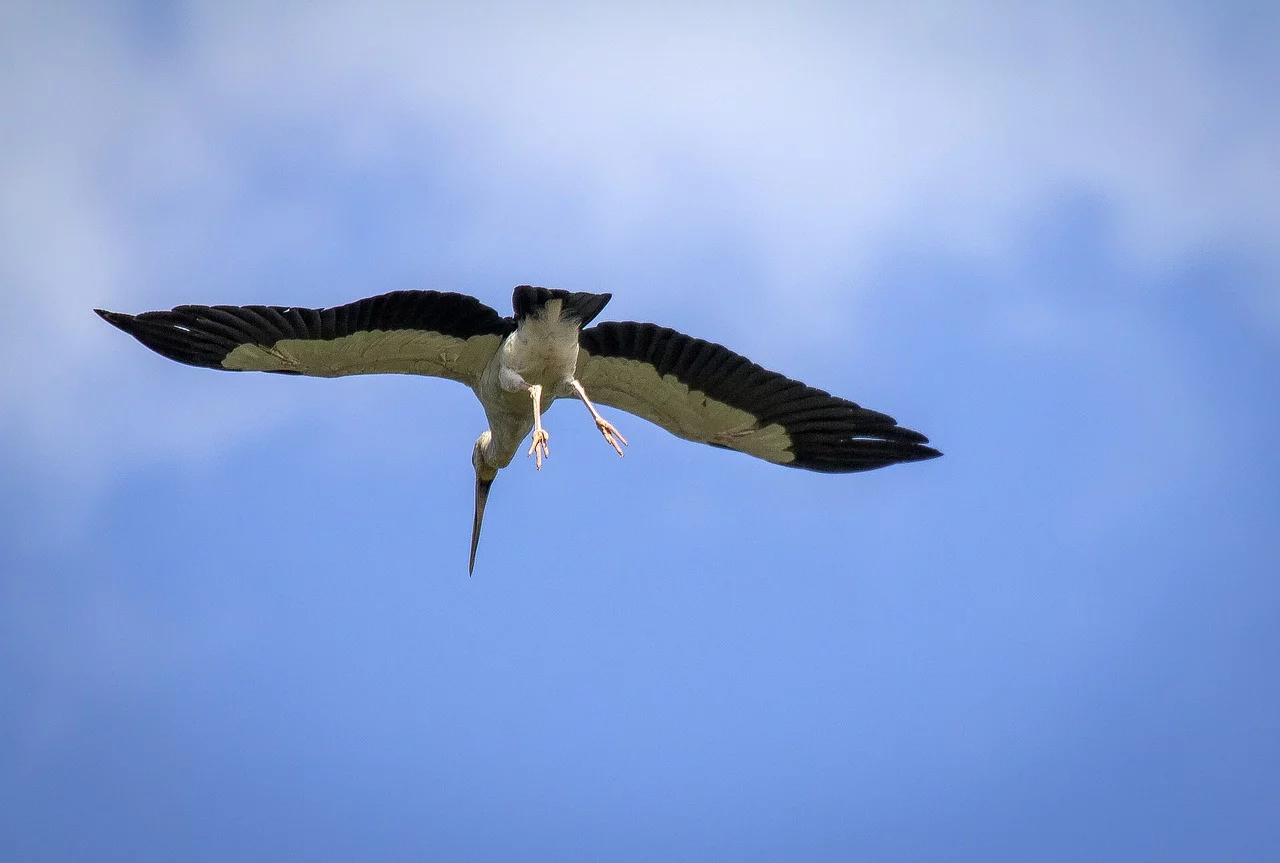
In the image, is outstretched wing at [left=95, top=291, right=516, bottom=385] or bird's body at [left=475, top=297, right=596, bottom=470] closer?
outstretched wing at [left=95, top=291, right=516, bottom=385]

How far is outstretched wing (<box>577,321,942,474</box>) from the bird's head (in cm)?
127

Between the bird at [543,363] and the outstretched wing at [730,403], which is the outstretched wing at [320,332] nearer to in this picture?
the bird at [543,363]

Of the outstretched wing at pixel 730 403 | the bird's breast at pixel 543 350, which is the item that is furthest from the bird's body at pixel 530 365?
the outstretched wing at pixel 730 403

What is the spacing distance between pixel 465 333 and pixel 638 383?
4.54 feet

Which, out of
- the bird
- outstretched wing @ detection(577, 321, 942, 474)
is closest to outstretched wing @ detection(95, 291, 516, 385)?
the bird

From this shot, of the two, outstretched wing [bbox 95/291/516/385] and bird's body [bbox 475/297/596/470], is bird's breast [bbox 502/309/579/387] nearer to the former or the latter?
bird's body [bbox 475/297/596/470]

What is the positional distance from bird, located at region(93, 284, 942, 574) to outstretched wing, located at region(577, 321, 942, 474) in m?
0.01

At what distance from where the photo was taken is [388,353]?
1060cm

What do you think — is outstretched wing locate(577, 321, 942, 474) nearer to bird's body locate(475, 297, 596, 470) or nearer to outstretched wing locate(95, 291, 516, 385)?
bird's body locate(475, 297, 596, 470)

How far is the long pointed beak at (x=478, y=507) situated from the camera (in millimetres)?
12562

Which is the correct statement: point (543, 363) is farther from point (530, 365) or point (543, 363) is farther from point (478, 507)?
point (478, 507)

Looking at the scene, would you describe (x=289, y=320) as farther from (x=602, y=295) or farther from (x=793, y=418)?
(x=793, y=418)

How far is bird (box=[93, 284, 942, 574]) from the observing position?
10039 millimetres

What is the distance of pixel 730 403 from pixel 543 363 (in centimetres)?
154
